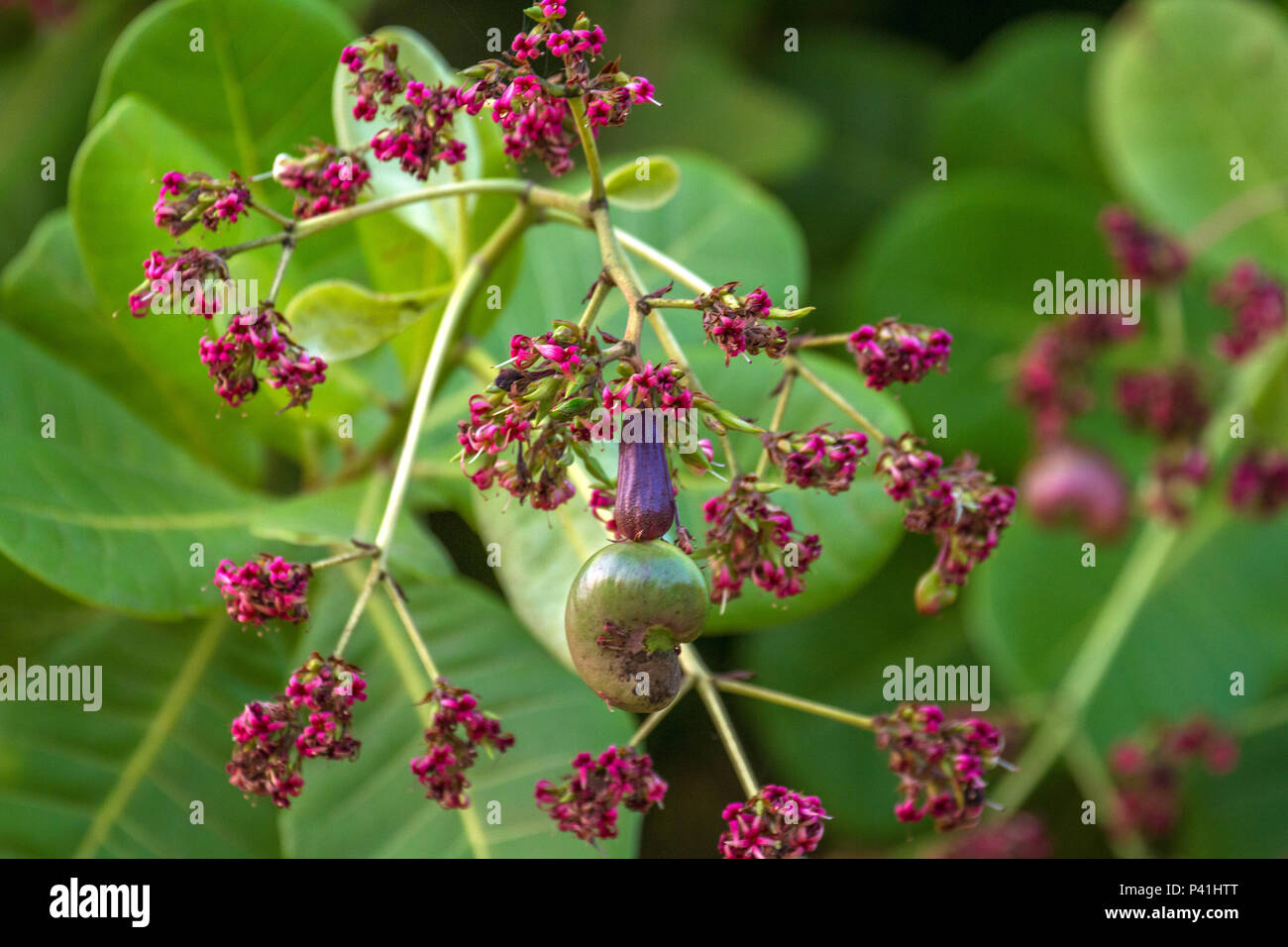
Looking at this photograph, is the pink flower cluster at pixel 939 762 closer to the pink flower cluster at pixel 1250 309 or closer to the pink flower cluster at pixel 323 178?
the pink flower cluster at pixel 323 178

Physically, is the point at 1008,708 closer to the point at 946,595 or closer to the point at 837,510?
the point at 837,510

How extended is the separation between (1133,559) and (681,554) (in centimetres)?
161

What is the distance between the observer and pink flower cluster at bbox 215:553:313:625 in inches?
35.2

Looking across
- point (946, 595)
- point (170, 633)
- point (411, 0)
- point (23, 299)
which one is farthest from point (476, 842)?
point (411, 0)

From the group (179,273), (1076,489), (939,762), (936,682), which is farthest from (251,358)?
(936,682)

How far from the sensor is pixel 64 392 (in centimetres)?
137

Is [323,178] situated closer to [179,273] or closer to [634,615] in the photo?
[179,273]

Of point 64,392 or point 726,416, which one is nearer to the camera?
point 726,416

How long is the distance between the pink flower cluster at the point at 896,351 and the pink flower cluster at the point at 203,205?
1.56 feet

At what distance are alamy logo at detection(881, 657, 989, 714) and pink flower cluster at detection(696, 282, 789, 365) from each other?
1372 millimetres

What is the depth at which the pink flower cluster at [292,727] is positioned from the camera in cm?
87

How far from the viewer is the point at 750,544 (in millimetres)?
899

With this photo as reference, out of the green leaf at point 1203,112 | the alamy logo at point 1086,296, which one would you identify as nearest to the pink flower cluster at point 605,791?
the alamy logo at point 1086,296
